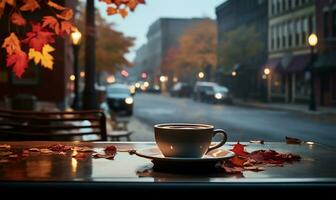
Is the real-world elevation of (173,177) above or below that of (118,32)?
below

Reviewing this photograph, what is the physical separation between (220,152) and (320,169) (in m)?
0.54

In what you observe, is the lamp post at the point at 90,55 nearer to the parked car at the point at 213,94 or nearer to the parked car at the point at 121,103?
the parked car at the point at 121,103

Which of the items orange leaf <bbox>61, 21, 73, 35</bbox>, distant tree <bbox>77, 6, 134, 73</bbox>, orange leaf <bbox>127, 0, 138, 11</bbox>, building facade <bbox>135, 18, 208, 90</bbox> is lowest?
orange leaf <bbox>61, 21, 73, 35</bbox>

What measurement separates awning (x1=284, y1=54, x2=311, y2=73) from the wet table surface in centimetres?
4343

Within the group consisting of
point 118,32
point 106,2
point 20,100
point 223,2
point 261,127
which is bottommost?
point 261,127

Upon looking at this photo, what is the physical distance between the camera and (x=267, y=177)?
2.56 meters

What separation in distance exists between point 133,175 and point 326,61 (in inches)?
1593

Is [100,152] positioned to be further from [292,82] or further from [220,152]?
[292,82]

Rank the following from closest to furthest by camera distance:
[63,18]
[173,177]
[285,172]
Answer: [173,177], [285,172], [63,18]

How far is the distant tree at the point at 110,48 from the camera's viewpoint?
49781 millimetres

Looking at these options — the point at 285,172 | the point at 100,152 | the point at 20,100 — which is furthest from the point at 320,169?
the point at 20,100

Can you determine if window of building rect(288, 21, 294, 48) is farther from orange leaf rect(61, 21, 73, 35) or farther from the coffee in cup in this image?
the coffee in cup

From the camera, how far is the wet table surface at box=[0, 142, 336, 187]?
2431 millimetres

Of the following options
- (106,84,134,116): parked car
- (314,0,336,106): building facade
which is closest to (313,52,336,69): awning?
(314,0,336,106): building facade
